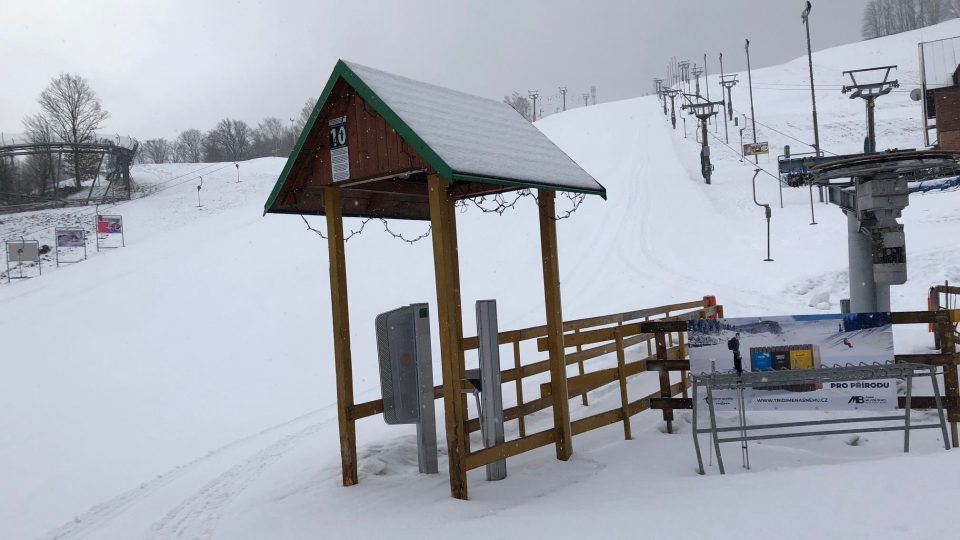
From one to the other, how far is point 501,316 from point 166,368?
8.21 m

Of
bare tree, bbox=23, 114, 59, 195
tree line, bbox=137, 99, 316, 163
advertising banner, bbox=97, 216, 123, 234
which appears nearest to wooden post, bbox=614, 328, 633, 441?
advertising banner, bbox=97, 216, 123, 234

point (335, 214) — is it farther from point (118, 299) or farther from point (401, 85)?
point (118, 299)

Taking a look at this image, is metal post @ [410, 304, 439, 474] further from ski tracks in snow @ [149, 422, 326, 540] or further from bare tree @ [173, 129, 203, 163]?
bare tree @ [173, 129, 203, 163]

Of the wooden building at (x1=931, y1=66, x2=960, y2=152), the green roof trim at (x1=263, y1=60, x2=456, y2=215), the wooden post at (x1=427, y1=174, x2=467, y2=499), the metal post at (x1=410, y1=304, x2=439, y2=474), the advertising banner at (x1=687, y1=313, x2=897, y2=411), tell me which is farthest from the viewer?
the wooden building at (x1=931, y1=66, x2=960, y2=152)

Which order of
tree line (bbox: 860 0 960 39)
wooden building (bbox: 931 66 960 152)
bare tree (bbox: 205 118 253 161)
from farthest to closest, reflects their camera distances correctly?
tree line (bbox: 860 0 960 39) → bare tree (bbox: 205 118 253 161) → wooden building (bbox: 931 66 960 152)

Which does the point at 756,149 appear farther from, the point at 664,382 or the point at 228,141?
the point at 228,141

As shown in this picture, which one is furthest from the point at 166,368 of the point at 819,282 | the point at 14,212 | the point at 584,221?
the point at 14,212

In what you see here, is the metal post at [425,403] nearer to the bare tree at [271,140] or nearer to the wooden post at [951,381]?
the wooden post at [951,381]

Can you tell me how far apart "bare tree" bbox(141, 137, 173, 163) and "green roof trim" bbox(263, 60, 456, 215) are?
112185 millimetres

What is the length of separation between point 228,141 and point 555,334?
10443cm

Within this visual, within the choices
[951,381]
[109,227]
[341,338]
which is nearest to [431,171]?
[341,338]

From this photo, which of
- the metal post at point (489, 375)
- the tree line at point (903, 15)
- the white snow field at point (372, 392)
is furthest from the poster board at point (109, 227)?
the tree line at point (903, 15)

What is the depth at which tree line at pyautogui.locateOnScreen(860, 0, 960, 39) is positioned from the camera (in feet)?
486

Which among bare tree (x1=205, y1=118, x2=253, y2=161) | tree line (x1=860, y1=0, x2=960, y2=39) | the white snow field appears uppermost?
tree line (x1=860, y1=0, x2=960, y2=39)
